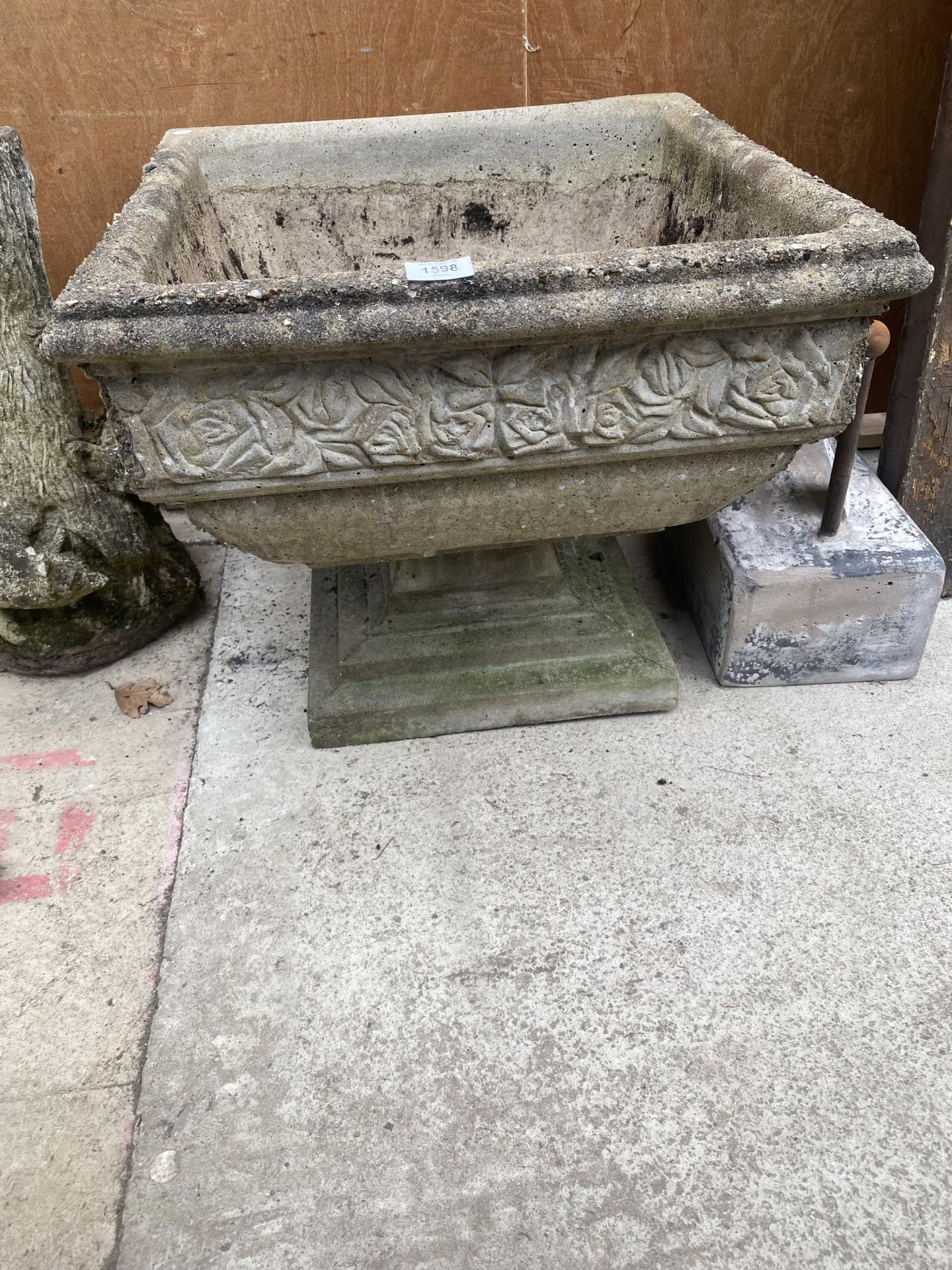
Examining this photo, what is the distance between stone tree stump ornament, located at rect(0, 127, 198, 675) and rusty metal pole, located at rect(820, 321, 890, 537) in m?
1.69

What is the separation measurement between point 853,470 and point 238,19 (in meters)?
1.96

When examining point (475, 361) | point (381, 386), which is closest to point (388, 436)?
point (381, 386)

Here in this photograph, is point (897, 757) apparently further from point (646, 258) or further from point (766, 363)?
point (646, 258)

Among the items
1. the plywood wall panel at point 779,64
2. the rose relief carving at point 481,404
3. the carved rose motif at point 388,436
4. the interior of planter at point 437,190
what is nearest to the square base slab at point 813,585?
the rose relief carving at point 481,404

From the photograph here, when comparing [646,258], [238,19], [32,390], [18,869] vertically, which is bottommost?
[18,869]

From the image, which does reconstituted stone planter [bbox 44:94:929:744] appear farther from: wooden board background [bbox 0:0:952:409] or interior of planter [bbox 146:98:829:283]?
wooden board background [bbox 0:0:952:409]

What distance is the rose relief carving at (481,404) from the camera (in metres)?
1.35

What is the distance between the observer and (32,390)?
196cm

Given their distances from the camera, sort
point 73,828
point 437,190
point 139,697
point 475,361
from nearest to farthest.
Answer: point 475,361 < point 73,828 < point 139,697 < point 437,190

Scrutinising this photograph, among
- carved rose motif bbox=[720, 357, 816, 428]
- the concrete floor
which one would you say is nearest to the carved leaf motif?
carved rose motif bbox=[720, 357, 816, 428]

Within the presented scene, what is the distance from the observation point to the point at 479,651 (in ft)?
6.66

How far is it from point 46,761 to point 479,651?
1047mm

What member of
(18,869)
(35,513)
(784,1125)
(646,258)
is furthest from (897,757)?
(35,513)

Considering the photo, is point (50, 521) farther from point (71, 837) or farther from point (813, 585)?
point (813, 585)
